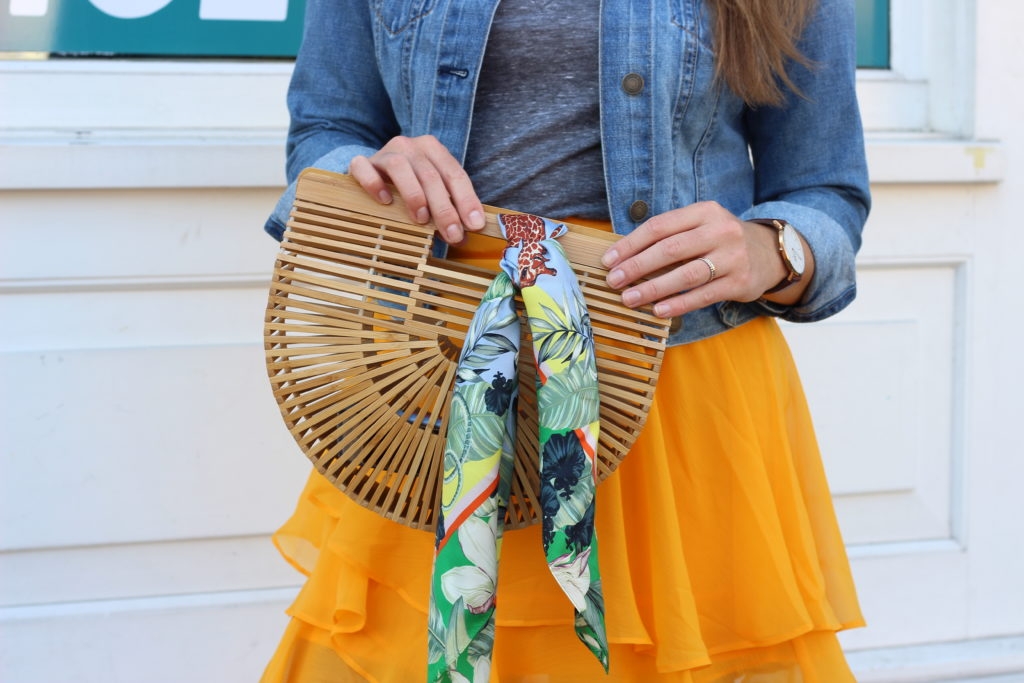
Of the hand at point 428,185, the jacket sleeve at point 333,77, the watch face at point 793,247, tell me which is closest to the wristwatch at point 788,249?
the watch face at point 793,247

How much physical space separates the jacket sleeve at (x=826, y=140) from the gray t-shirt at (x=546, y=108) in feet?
0.52

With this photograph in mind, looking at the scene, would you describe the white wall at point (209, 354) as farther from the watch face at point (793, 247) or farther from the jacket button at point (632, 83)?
the watch face at point (793, 247)

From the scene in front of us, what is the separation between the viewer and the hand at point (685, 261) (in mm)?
596

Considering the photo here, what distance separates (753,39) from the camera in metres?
0.71

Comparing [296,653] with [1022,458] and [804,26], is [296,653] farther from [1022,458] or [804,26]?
[1022,458]

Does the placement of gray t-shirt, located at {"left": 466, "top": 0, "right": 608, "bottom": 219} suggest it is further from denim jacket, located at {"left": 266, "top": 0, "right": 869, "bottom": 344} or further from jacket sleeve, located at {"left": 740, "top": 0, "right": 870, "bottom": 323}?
jacket sleeve, located at {"left": 740, "top": 0, "right": 870, "bottom": 323}

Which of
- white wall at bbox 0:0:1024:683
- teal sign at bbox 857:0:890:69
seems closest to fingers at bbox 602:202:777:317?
white wall at bbox 0:0:1024:683

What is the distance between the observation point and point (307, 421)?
1.96 feet

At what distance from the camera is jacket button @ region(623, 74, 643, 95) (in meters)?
0.69

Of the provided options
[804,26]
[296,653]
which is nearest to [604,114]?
[804,26]

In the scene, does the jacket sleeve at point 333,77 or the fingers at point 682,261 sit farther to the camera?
the jacket sleeve at point 333,77

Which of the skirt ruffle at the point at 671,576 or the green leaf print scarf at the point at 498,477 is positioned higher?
the green leaf print scarf at the point at 498,477

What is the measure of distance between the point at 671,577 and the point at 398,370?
0.26 m

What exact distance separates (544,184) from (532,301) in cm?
18
